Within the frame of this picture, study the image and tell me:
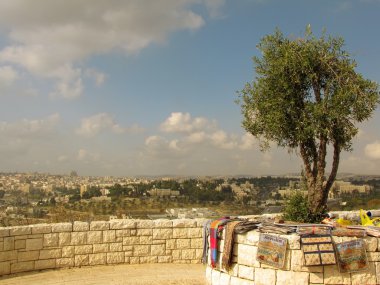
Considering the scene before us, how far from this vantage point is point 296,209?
31.8 ft

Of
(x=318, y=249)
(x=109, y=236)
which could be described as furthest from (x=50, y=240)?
(x=318, y=249)

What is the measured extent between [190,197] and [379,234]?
18311mm

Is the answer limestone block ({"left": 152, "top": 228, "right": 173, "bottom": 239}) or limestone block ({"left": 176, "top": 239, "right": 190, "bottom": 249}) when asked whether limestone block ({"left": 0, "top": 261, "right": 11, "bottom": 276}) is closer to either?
limestone block ({"left": 152, "top": 228, "right": 173, "bottom": 239})

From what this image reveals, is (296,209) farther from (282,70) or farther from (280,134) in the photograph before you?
(282,70)

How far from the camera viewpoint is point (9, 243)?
29.7 ft

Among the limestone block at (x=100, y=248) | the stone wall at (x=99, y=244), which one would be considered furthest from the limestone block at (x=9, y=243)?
the limestone block at (x=100, y=248)

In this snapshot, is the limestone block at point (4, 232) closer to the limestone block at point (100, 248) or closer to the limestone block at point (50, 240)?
the limestone block at point (50, 240)

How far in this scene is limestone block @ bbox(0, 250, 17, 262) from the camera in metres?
8.96

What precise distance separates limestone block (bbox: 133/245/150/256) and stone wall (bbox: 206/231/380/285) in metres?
3.14

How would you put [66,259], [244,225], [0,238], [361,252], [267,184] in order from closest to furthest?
[361,252]
[244,225]
[0,238]
[66,259]
[267,184]

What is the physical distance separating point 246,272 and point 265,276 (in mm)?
429

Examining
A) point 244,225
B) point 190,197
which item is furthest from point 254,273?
point 190,197

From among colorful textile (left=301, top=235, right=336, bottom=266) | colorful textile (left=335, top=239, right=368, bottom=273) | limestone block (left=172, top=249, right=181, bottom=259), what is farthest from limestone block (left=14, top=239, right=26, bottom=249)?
colorful textile (left=335, top=239, right=368, bottom=273)

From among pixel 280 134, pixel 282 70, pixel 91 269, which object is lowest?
pixel 91 269
